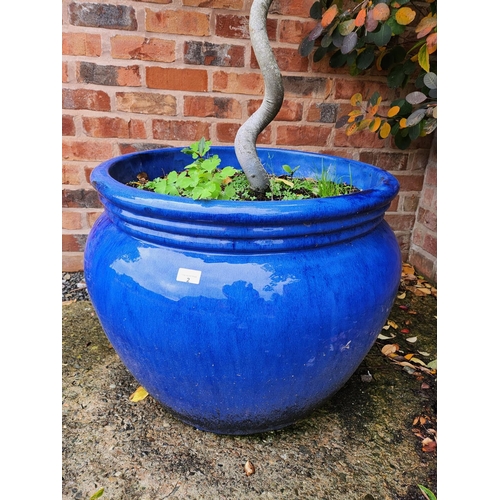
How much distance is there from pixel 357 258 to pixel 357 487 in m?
0.66

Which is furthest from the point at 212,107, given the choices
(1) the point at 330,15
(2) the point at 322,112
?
(1) the point at 330,15

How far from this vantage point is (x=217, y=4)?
2.05 metres

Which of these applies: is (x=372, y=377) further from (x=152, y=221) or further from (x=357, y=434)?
(x=152, y=221)

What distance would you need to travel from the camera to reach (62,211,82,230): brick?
234cm

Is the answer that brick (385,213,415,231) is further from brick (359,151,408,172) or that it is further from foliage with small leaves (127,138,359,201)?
foliage with small leaves (127,138,359,201)

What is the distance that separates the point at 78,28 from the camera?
2.02 metres

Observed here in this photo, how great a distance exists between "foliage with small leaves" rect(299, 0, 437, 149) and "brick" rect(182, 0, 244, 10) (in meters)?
0.34

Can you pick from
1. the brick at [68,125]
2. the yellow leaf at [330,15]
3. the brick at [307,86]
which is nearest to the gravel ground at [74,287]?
the brick at [68,125]

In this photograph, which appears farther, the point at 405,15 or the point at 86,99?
the point at 86,99

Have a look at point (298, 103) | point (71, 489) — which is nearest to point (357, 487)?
point (71, 489)

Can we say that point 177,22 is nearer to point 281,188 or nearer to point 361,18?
point 361,18

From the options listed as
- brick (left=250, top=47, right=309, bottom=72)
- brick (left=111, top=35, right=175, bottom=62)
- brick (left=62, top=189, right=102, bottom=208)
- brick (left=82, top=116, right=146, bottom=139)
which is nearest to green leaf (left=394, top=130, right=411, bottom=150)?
brick (left=250, top=47, right=309, bottom=72)

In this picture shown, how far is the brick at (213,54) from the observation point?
211 cm

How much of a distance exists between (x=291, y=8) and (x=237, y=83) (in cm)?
41
